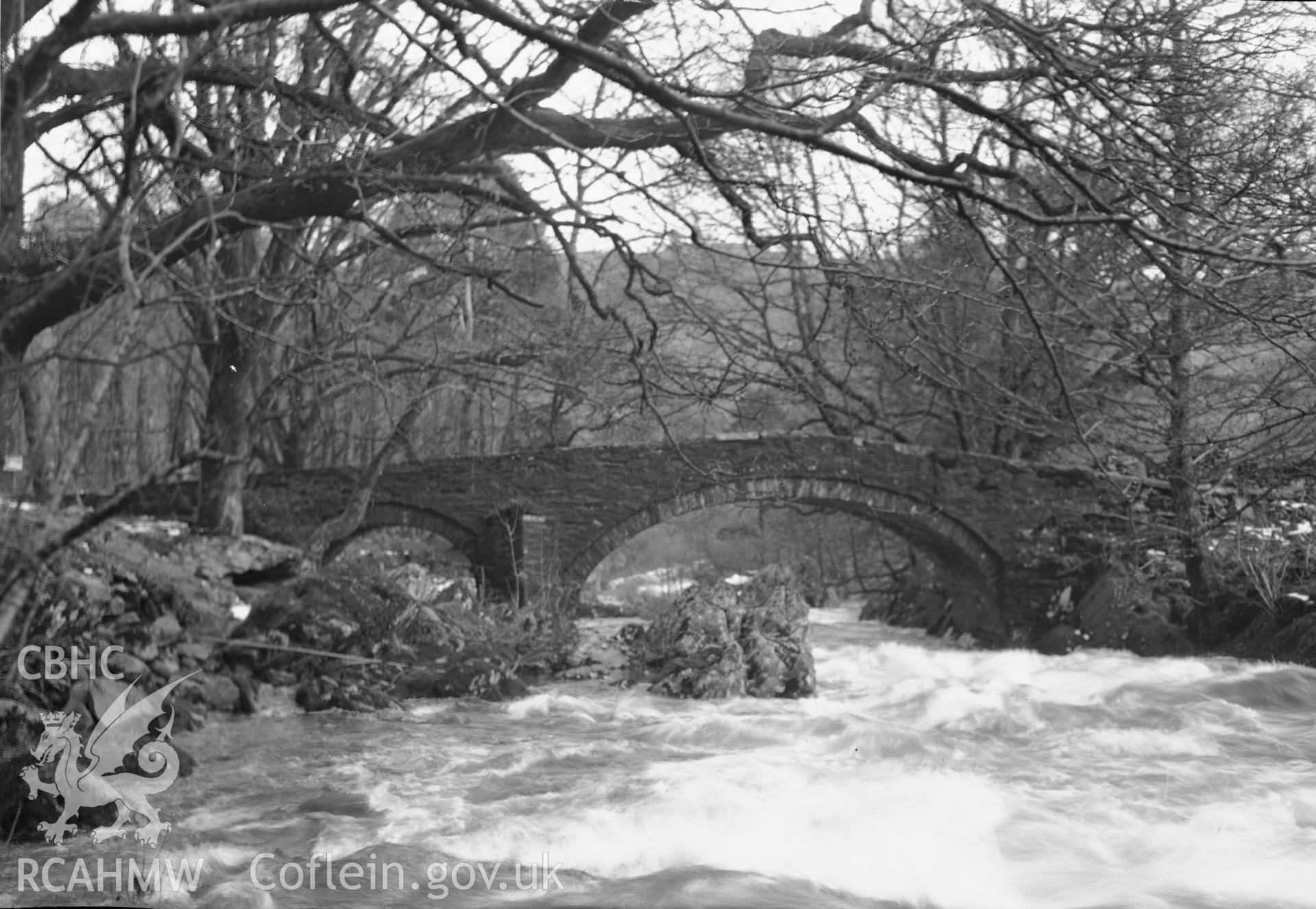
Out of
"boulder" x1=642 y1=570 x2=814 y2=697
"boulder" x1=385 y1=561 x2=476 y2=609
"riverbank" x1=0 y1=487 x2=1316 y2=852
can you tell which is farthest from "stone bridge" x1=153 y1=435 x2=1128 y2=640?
"boulder" x1=642 y1=570 x2=814 y2=697

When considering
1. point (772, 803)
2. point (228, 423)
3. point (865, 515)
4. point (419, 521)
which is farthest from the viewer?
point (865, 515)

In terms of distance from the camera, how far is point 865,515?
16.9 meters

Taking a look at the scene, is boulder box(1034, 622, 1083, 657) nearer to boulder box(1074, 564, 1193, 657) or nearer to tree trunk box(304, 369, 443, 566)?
boulder box(1074, 564, 1193, 657)

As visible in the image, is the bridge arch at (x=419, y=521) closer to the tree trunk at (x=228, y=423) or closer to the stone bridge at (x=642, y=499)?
the stone bridge at (x=642, y=499)

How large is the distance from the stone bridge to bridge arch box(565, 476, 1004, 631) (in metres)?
0.02

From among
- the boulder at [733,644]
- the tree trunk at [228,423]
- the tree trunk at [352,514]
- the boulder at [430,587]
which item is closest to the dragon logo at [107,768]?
the boulder at [430,587]

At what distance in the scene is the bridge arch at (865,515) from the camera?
51.8 ft

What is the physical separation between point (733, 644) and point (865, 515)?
657cm

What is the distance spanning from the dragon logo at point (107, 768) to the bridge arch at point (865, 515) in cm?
987

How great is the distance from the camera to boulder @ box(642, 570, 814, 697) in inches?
406

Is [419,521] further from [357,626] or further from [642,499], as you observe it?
[357,626]

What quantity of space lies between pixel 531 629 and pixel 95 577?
15.7ft

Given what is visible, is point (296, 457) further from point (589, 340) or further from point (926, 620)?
point (926, 620)

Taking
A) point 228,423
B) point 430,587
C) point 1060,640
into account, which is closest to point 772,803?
point 430,587
